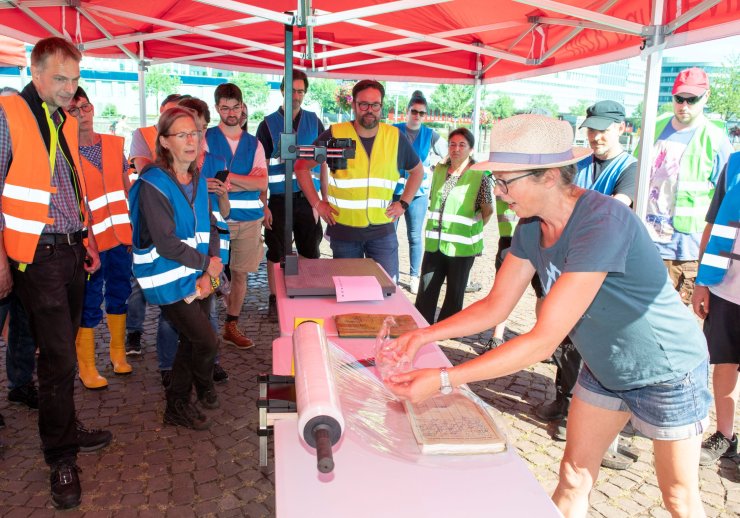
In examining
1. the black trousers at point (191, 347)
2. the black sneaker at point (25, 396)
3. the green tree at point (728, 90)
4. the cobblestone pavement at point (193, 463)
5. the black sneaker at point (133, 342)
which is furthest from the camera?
the green tree at point (728, 90)

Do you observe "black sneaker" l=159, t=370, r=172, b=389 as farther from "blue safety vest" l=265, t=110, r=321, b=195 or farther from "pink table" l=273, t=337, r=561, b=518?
"pink table" l=273, t=337, r=561, b=518

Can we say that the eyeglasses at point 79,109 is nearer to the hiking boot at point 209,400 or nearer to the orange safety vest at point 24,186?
the orange safety vest at point 24,186

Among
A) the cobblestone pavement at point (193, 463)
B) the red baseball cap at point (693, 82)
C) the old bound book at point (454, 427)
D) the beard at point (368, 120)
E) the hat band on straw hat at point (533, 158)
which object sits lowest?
the cobblestone pavement at point (193, 463)

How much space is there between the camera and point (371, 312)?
264cm

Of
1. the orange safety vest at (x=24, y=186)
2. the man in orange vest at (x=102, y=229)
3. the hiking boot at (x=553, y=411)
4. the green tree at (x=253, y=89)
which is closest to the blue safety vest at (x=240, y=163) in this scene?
the man in orange vest at (x=102, y=229)

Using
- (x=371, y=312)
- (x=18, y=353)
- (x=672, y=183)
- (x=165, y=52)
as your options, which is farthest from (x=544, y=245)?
(x=165, y=52)

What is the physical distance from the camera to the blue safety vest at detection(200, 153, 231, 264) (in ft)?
12.0

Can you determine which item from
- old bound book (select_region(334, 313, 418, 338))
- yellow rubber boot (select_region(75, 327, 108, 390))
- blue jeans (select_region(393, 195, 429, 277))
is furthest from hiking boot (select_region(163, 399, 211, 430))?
blue jeans (select_region(393, 195, 429, 277))

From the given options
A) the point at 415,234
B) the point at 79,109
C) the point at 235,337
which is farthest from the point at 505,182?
the point at 415,234

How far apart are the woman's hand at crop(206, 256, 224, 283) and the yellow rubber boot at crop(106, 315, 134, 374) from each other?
122 centimetres

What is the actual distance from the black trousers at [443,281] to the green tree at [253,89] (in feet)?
156

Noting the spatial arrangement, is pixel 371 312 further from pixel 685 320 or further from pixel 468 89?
pixel 468 89

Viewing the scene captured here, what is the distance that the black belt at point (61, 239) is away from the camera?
2609mm

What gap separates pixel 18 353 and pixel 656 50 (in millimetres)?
3994
